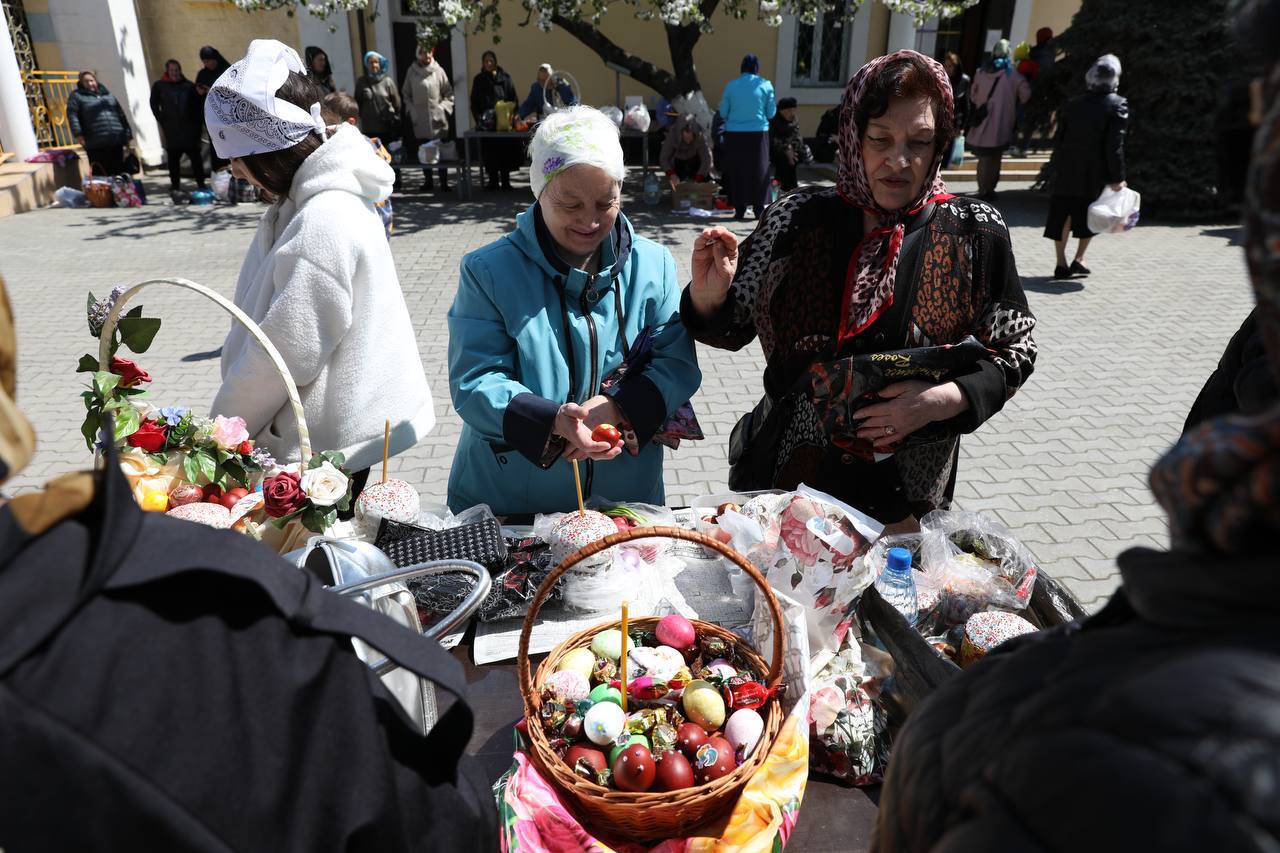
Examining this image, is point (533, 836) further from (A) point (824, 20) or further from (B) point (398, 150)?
(A) point (824, 20)

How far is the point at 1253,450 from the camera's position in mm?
499

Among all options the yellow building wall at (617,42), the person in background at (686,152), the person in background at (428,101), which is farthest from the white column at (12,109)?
the person in background at (686,152)

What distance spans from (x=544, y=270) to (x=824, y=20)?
14.4 m

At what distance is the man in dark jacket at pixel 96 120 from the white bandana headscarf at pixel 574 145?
11.7 meters

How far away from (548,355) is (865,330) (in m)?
0.81

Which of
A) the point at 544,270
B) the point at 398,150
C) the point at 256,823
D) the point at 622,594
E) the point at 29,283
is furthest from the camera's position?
the point at 398,150

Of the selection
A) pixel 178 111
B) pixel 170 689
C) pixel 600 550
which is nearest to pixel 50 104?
pixel 178 111

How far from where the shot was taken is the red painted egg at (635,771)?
126cm

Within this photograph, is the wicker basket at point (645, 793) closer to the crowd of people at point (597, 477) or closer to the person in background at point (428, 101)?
the crowd of people at point (597, 477)

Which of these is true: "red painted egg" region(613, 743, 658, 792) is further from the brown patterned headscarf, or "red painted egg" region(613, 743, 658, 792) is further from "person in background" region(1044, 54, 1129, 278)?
"person in background" region(1044, 54, 1129, 278)

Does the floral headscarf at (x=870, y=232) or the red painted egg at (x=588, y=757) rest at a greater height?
the floral headscarf at (x=870, y=232)

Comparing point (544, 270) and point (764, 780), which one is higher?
point (544, 270)

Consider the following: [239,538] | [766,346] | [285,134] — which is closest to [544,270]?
[766,346]

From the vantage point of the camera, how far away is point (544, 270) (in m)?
2.13
